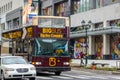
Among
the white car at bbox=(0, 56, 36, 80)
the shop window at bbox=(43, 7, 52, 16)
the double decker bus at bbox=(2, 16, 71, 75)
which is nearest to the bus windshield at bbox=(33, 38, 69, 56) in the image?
the double decker bus at bbox=(2, 16, 71, 75)

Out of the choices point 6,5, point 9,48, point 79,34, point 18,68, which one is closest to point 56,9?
point 79,34

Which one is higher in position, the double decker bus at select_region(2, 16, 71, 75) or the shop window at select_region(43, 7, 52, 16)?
the shop window at select_region(43, 7, 52, 16)

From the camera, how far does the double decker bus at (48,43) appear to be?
2942 cm

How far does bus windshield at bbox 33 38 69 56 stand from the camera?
29.4 m

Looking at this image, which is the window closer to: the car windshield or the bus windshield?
the bus windshield

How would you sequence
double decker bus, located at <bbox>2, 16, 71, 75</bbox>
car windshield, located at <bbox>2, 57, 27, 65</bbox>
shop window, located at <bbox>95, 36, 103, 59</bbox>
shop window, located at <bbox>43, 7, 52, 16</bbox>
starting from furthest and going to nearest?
shop window, located at <bbox>43, 7, 52, 16</bbox>
shop window, located at <bbox>95, 36, 103, 59</bbox>
double decker bus, located at <bbox>2, 16, 71, 75</bbox>
car windshield, located at <bbox>2, 57, 27, 65</bbox>

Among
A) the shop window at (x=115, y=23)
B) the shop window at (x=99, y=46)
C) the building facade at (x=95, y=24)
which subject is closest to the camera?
the shop window at (x=115, y=23)

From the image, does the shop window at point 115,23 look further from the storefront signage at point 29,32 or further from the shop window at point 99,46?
the storefront signage at point 29,32

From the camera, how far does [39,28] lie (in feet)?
97.2

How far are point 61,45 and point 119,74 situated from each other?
654 cm

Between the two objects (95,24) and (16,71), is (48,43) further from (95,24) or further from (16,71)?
(95,24)

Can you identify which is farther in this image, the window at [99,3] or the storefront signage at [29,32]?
the window at [99,3]

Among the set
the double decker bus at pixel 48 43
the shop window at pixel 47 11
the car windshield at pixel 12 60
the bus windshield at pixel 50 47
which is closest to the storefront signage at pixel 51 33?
the double decker bus at pixel 48 43

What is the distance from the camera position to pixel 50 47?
96.8 feet
